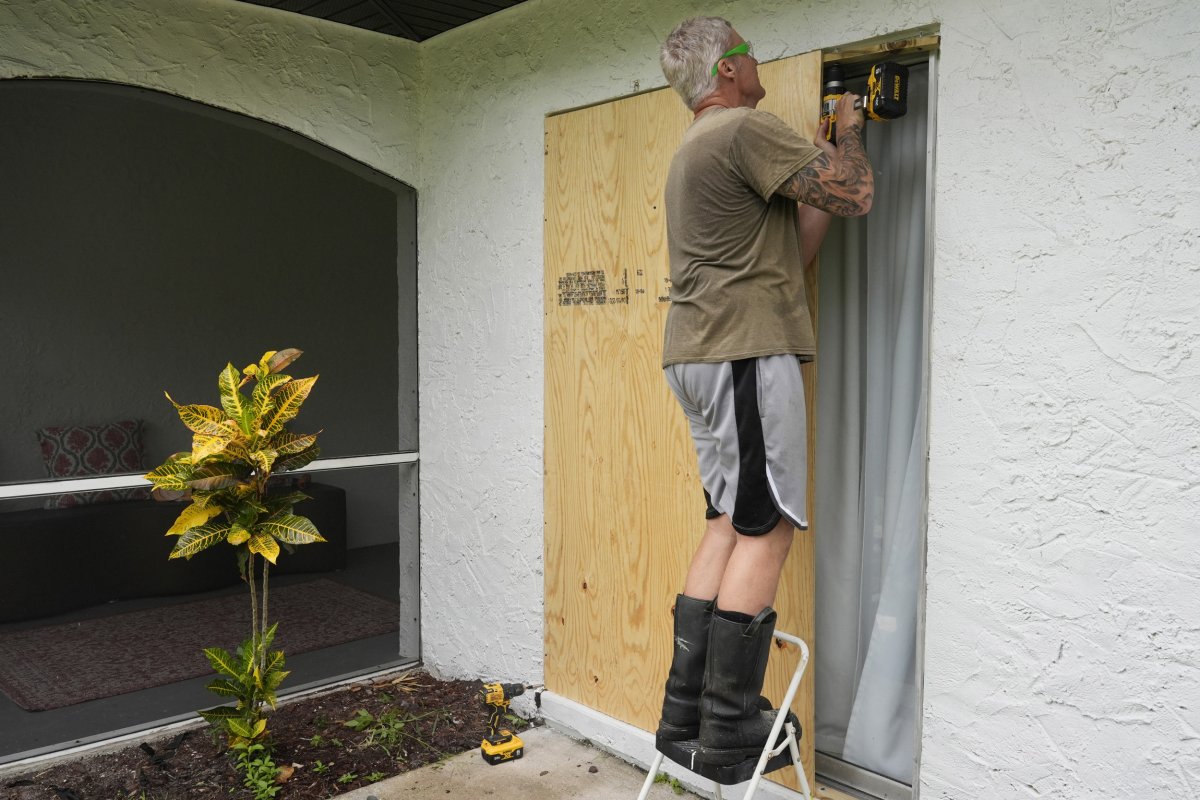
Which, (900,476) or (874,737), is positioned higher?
(900,476)

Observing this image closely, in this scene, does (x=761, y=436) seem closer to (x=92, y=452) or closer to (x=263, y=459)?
(x=263, y=459)

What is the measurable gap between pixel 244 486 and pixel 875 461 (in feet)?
6.85

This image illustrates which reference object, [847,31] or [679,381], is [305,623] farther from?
[847,31]

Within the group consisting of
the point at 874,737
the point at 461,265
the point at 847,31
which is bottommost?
the point at 874,737

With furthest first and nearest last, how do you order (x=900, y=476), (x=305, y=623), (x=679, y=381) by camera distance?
A: (x=305, y=623), (x=900, y=476), (x=679, y=381)

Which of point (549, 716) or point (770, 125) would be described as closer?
point (770, 125)

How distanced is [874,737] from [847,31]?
2.06 m

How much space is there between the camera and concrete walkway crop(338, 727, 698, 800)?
320 centimetres

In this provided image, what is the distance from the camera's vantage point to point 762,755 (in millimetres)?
2346

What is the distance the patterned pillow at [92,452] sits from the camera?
583 centimetres

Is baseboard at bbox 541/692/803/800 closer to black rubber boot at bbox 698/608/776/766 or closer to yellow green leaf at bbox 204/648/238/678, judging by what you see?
black rubber boot at bbox 698/608/776/766

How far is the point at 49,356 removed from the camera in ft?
20.7

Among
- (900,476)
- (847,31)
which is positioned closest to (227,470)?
(900,476)

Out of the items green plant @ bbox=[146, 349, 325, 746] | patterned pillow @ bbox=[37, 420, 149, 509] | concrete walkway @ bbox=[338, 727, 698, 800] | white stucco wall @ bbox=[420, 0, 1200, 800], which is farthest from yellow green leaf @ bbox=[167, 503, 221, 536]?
patterned pillow @ bbox=[37, 420, 149, 509]
